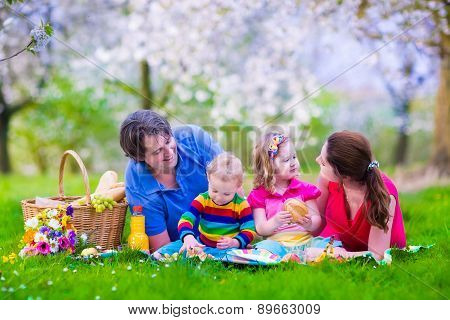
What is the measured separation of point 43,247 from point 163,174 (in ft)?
2.79

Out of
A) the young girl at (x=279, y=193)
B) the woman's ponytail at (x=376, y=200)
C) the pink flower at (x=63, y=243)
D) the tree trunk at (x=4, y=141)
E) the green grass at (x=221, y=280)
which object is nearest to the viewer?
the green grass at (x=221, y=280)

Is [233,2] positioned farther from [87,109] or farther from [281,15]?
[87,109]

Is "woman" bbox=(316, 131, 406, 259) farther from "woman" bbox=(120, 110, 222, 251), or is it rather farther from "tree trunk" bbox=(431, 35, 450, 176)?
"tree trunk" bbox=(431, 35, 450, 176)

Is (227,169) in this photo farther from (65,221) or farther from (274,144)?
(65,221)

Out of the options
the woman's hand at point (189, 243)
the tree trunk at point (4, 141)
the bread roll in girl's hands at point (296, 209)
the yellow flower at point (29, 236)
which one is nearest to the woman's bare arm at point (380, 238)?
the bread roll in girl's hands at point (296, 209)

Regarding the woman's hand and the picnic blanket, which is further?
the woman's hand

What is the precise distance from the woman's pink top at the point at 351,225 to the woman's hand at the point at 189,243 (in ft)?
2.56

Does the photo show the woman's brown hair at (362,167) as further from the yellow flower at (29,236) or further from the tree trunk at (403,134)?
the tree trunk at (403,134)

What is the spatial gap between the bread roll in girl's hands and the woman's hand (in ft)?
1.75

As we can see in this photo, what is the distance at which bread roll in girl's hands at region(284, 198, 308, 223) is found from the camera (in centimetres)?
305

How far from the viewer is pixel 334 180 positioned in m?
3.15

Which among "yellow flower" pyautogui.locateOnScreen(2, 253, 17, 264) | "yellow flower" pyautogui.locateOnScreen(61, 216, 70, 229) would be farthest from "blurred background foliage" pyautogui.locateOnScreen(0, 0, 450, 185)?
"yellow flower" pyautogui.locateOnScreen(2, 253, 17, 264)

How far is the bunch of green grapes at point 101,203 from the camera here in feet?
10.5

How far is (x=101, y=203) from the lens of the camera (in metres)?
3.26
